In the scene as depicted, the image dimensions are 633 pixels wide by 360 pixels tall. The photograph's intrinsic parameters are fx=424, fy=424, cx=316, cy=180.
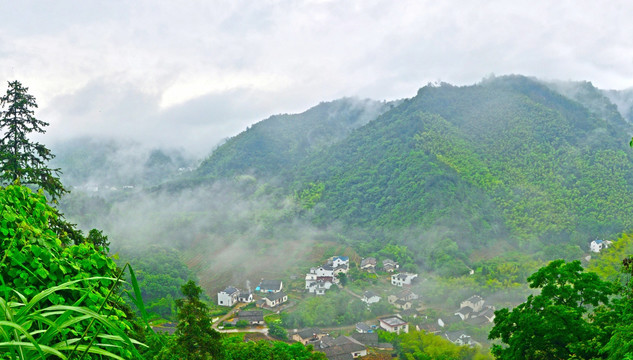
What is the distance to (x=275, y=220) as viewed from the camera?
170ft

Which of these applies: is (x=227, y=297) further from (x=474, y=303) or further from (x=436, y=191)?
(x=436, y=191)

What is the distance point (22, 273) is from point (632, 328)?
16.5 feet

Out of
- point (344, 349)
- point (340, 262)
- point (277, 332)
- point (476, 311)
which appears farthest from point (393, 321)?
point (340, 262)

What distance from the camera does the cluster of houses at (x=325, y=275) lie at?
106ft

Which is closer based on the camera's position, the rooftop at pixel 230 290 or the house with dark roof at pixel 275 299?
the house with dark roof at pixel 275 299

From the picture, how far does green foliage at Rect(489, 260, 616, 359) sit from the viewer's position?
20.8 feet

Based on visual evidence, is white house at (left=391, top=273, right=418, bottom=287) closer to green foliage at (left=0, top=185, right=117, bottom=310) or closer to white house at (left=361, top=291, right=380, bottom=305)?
white house at (left=361, top=291, right=380, bottom=305)

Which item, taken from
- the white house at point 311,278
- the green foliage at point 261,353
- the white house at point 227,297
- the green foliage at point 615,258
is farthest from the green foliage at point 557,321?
the white house at point 311,278

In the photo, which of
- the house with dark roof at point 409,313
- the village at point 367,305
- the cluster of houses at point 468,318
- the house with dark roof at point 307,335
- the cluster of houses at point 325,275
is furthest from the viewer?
the cluster of houses at point 325,275

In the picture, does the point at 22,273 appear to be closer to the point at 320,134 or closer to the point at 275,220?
the point at 275,220

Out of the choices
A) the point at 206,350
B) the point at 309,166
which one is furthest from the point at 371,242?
the point at 206,350

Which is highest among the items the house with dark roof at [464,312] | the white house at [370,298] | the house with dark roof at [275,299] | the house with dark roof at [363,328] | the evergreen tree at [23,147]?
the evergreen tree at [23,147]

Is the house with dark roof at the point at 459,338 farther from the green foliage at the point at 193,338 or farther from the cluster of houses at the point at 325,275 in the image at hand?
the green foliage at the point at 193,338

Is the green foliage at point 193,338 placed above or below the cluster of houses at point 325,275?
above
